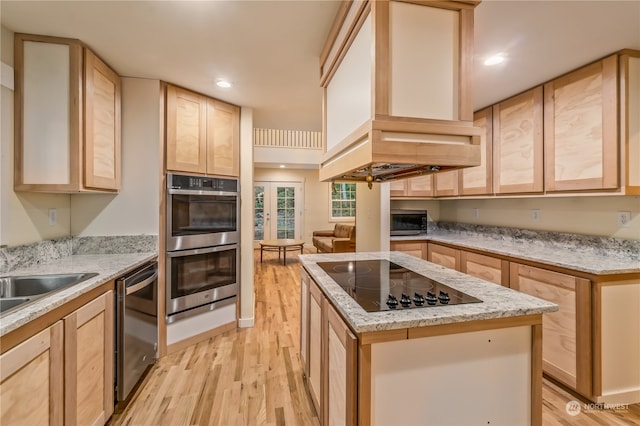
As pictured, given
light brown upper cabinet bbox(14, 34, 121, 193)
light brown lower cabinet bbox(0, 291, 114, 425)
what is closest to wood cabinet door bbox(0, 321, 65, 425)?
light brown lower cabinet bbox(0, 291, 114, 425)

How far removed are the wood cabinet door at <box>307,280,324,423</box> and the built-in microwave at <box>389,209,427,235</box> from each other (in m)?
2.15

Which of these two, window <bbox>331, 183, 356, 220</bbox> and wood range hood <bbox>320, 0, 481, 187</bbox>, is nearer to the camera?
wood range hood <bbox>320, 0, 481, 187</bbox>

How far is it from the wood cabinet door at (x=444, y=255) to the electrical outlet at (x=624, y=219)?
124 centimetres

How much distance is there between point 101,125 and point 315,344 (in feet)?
7.04

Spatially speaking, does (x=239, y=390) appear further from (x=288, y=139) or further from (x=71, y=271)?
(x=288, y=139)

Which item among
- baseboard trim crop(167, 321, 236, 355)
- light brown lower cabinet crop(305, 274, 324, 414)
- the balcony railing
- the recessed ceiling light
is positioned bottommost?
baseboard trim crop(167, 321, 236, 355)

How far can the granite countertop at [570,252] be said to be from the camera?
73.9 inches

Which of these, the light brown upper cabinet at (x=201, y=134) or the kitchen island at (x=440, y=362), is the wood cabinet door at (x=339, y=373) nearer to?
the kitchen island at (x=440, y=362)

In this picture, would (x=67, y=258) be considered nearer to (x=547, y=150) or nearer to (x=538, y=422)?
(x=538, y=422)

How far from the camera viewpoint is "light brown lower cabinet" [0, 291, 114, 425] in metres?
1.09

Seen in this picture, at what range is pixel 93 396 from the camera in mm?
1582

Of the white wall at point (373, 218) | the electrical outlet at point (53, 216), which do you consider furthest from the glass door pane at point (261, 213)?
the electrical outlet at point (53, 216)

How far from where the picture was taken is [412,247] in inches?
141

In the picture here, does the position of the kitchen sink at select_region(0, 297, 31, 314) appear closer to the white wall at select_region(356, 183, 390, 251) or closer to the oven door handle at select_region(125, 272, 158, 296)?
the oven door handle at select_region(125, 272, 158, 296)
